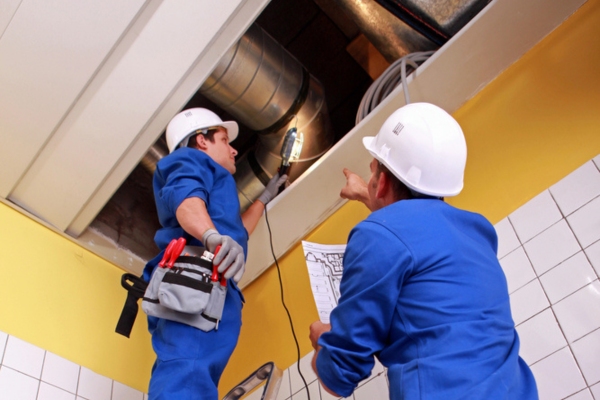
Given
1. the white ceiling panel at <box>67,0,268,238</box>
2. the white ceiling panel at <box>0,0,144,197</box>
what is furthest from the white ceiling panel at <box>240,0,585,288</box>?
the white ceiling panel at <box>0,0,144,197</box>

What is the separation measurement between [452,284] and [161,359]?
0.85 metres

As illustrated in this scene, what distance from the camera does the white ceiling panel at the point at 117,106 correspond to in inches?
76.7

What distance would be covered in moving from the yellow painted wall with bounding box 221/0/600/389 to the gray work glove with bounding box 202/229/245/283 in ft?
1.88

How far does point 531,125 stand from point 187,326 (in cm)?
115

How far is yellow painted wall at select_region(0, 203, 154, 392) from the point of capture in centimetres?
207

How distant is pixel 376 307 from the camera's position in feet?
3.81

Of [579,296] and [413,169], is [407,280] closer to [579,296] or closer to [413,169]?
[413,169]

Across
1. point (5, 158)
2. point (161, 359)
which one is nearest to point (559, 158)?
point (161, 359)

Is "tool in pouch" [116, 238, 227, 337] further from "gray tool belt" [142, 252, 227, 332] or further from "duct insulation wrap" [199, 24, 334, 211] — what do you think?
"duct insulation wrap" [199, 24, 334, 211]

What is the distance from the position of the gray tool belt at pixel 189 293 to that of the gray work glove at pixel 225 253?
0.03 meters

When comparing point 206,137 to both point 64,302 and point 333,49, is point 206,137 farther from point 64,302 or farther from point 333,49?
point 333,49

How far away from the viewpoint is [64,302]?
221 cm

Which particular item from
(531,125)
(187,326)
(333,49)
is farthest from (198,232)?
(333,49)

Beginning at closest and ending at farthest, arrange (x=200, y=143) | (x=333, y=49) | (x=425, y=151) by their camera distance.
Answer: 1. (x=425, y=151)
2. (x=200, y=143)
3. (x=333, y=49)
